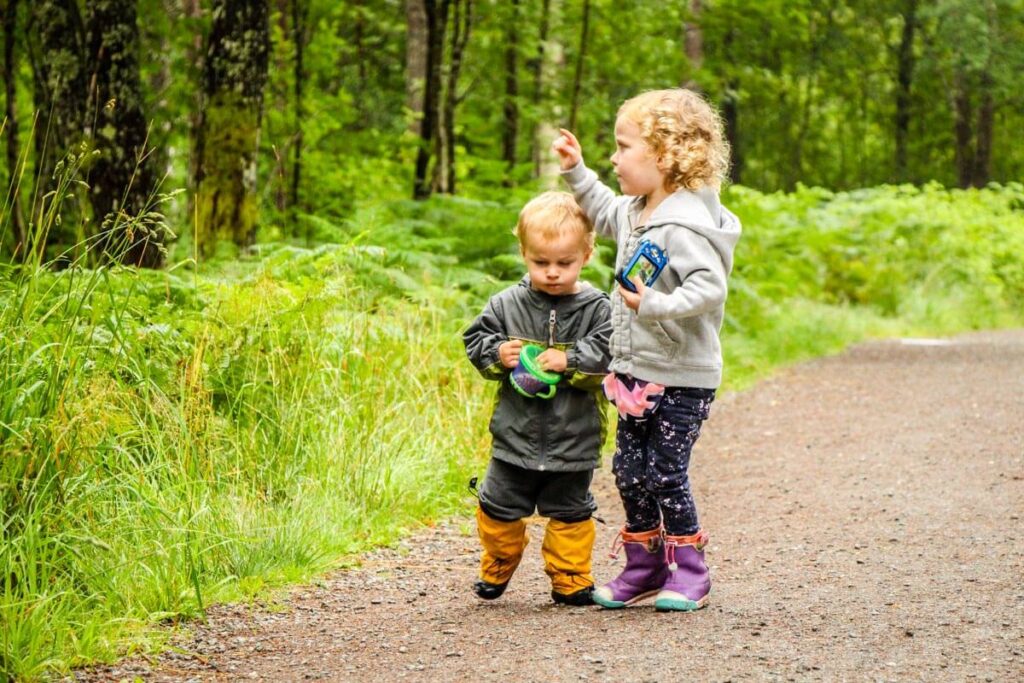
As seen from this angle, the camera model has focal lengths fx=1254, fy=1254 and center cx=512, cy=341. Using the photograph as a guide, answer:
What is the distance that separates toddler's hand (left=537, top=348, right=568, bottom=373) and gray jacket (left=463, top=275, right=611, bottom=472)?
24 mm

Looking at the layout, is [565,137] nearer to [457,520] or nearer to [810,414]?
[457,520]

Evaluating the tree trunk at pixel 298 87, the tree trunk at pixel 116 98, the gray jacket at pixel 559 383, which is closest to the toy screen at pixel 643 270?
the gray jacket at pixel 559 383

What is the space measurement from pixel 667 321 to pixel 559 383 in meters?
0.45

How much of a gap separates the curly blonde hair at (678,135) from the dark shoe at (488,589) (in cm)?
159

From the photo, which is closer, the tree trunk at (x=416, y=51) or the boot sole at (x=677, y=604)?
the boot sole at (x=677, y=604)

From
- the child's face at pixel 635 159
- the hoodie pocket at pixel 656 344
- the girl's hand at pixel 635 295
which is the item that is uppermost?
the child's face at pixel 635 159

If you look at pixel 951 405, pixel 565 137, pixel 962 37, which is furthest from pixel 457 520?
pixel 962 37

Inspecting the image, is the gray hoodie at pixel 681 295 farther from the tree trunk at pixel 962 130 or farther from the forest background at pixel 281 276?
the tree trunk at pixel 962 130

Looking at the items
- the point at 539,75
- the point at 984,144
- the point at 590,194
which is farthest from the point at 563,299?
the point at 984,144

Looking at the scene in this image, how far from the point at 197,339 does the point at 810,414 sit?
204 inches

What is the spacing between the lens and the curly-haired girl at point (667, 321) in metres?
4.17

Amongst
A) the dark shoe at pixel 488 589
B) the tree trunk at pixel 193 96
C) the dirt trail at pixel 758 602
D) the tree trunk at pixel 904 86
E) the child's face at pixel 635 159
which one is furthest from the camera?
the tree trunk at pixel 904 86

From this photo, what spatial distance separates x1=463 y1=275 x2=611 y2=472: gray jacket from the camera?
4.34 metres

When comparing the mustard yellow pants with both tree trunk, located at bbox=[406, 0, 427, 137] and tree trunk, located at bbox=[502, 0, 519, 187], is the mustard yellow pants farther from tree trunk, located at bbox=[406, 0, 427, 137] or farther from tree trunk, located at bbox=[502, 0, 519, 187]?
tree trunk, located at bbox=[406, 0, 427, 137]
